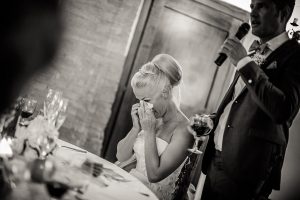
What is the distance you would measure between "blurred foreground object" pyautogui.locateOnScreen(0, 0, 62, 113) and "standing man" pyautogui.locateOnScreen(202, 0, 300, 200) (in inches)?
59.8

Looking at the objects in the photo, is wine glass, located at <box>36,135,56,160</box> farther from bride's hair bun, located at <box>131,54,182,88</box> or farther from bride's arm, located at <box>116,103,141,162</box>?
bride's hair bun, located at <box>131,54,182,88</box>

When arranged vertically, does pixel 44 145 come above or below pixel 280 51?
below

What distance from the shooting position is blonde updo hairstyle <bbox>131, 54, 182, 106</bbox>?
273 centimetres

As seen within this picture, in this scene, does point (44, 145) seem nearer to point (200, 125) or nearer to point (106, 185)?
point (106, 185)

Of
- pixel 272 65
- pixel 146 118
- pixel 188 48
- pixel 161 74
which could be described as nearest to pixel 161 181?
pixel 146 118

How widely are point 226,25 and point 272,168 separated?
298 centimetres

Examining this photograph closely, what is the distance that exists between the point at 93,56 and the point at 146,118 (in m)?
1.98

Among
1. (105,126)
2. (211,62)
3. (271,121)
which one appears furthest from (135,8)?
(271,121)

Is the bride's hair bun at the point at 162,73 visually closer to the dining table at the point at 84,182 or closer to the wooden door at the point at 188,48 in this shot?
the dining table at the point at 84,182

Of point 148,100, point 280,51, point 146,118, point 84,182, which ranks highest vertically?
point 280,51

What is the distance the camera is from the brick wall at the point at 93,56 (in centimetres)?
421

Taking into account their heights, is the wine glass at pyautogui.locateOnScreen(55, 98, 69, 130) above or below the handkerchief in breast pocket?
below

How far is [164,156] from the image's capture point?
2.41 metres

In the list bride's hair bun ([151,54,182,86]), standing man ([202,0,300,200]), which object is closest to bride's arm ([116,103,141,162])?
bride's hair bun ([151,54,182,86])
